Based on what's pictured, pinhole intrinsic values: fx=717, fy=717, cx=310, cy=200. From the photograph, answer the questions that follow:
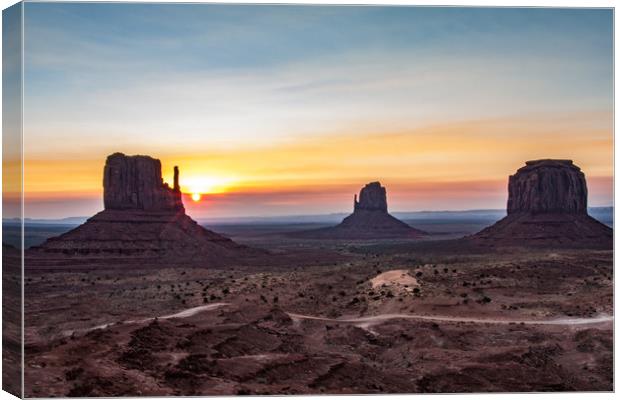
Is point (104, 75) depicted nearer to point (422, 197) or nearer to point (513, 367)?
point (422, 197)

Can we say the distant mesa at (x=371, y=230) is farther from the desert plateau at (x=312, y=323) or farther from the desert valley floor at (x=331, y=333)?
the desert valley floor at (x=331, y=333)

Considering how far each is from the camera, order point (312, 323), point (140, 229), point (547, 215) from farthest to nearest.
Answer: point (547, 215) < point (140, 229) < point (312, 323)

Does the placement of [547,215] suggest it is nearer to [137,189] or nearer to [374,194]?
[374,194]

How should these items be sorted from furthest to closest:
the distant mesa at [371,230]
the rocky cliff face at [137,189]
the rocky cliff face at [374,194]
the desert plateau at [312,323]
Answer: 1. the distant mesa at [371,230]
2. the rocky cliff face at [137,189]
3. the rocky cliff face at [374,194]
4. the desert plateau at [312,323]

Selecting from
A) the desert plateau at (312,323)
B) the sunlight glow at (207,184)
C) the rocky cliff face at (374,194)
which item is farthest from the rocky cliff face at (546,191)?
the sunlight glow at (207,184)

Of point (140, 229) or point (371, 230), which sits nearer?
point (140, 229)

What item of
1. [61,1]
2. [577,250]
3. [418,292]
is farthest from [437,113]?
[577,250]

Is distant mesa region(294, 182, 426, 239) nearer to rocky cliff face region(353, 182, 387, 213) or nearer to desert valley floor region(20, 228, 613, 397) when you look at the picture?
rocky cliff face region(353, 182, 387, 213)

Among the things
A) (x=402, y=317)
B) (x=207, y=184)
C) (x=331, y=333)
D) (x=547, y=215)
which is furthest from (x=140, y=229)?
(x=331, y=333)

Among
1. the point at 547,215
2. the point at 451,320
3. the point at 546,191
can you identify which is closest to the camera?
the point at 451,320
